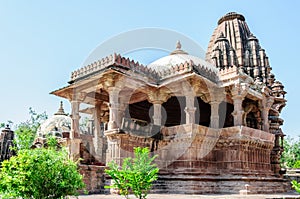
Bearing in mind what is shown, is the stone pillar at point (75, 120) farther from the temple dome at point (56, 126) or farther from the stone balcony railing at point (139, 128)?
the temple dome at point (56, 126)

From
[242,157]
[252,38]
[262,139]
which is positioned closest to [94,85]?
[242,157]

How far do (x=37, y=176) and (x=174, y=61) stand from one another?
466 inches

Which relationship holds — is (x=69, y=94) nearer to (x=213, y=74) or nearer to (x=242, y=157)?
(x=213, y=74)

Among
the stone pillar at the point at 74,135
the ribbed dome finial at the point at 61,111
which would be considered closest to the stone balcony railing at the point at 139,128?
the stone pillar at the point at 74,135

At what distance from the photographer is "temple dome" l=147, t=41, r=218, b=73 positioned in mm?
17297

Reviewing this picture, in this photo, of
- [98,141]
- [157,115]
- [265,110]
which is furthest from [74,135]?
[265,110]

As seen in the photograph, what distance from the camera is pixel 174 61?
17.5 m

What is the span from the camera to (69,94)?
16.3 meters

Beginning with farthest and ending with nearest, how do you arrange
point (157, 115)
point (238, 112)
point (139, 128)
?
1. point (157, 115)
2. point (238, 112)
3. point (139, 128)

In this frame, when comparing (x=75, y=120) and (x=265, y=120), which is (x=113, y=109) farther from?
(x=265, y=120)

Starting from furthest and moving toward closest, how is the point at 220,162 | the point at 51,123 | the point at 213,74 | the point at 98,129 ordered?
the point at 51,123, the point at 98,129, the point at 213,74, the point at 220,162

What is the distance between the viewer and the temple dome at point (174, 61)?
17297mm

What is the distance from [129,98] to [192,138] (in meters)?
4.50

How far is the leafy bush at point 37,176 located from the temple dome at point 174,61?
10.2m
